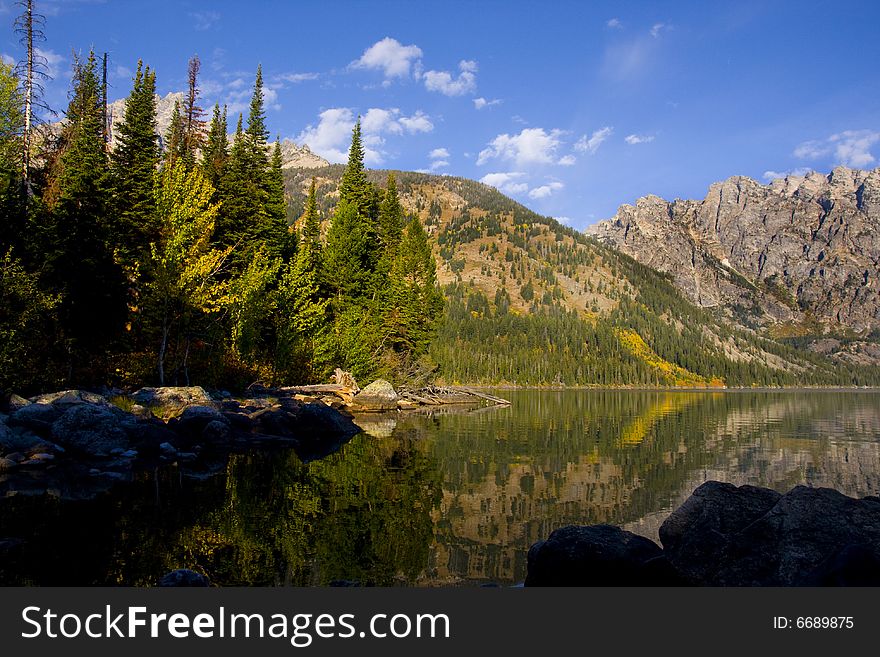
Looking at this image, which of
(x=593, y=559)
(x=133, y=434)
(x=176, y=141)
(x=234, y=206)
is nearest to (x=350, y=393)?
(x=234, y=206)

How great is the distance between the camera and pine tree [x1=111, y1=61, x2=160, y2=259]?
116ft

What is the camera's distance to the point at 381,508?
15.5 meters

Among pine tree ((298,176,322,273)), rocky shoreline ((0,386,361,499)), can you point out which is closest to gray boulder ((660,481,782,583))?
rocky shoreline ((0,386,361,499))

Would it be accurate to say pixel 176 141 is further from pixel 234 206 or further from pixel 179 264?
pixel 179 264

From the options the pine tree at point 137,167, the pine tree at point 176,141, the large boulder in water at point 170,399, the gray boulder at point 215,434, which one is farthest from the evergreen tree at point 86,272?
the pine tree at point 176,141

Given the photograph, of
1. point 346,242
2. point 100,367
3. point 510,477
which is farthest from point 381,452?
point 346,242

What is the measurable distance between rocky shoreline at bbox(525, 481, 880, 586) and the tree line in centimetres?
2293

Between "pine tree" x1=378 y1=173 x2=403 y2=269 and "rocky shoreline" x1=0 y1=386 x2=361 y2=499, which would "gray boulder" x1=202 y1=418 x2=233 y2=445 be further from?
"pine tree" x1=378 y1=173 x2=403 y2=269

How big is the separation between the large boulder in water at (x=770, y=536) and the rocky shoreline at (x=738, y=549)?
0.6 inches

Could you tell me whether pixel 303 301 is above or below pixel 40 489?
above

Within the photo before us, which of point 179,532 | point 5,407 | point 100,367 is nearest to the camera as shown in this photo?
point 179,532

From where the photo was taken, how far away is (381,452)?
26125 mm

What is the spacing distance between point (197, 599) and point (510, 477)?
16.5 meters

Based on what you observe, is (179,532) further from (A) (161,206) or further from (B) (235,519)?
(A) (161,206)
